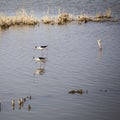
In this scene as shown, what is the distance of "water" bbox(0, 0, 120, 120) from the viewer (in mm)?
12613

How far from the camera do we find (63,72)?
17062 millimetres

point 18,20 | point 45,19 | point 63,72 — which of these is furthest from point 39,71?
point 45,19

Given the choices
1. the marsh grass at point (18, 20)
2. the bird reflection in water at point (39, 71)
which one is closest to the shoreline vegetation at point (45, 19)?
the marsh grass at point (18, 20)

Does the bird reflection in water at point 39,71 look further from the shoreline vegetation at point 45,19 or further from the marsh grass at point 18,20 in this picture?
the marsh grass at point 18,20

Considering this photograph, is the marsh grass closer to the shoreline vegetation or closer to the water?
the shoreline vegetation

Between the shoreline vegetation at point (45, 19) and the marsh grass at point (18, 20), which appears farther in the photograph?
the shoreline vegetation at point (45, 19)

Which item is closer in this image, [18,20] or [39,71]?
[39,71]

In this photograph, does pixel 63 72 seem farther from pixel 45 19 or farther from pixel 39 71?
pixel 45 19

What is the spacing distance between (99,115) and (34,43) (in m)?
12.4

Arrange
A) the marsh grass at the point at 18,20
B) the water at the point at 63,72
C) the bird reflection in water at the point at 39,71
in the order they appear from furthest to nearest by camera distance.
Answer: the marsh grass at the point at 18,20
the bird reflection in water at the point at 39,71
the water at the point at 63,72

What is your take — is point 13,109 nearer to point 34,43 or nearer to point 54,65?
point 54,65

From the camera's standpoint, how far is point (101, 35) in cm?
2603

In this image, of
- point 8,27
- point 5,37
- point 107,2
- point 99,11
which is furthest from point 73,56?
point 107,2

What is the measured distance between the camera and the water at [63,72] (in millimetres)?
12613
